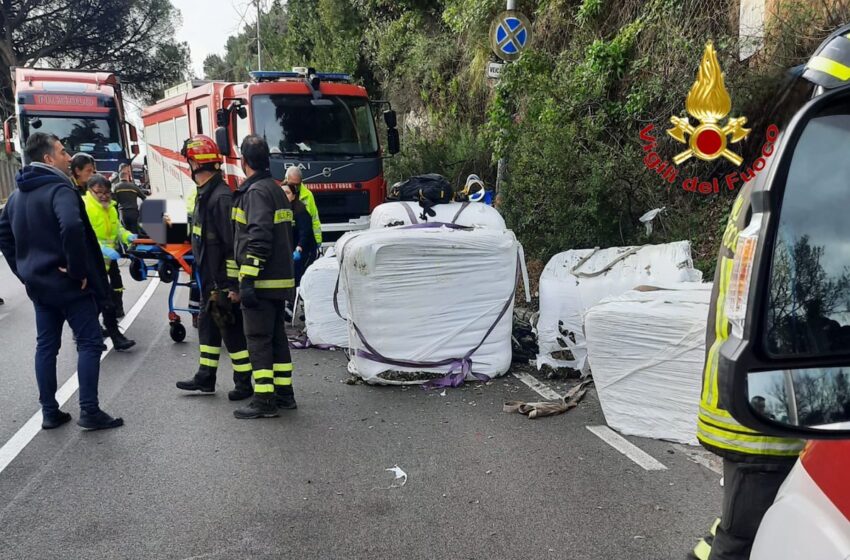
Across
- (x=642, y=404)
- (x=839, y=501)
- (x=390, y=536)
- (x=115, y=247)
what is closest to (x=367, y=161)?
(x=115, y=247)

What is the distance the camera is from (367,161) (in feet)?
35.8

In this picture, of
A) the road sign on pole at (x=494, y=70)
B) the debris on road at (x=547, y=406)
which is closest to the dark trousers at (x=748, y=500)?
the debris on road at (x=547, y=406)

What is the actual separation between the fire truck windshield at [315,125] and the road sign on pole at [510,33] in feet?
10.6

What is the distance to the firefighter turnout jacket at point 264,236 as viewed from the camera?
480 centimetres

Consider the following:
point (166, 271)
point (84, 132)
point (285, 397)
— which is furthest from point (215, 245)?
point (84, 132)

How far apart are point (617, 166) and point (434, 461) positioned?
17.8 feet

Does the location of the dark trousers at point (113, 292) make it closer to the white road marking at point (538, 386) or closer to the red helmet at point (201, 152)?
the red helmet at point (201, 152)

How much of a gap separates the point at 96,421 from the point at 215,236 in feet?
4.91

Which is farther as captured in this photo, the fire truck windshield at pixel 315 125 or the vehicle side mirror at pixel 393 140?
the vehicle side mirror at pixel 393 140

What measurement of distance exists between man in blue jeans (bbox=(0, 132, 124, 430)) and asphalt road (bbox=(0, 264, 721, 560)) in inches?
12.7

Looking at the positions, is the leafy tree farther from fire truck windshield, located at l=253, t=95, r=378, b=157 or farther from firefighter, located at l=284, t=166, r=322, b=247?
firefighter, located at l=284, t=166, r=322, b=247

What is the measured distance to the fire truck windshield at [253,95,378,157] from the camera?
412 inches

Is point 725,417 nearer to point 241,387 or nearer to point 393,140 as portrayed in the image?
point 241,387

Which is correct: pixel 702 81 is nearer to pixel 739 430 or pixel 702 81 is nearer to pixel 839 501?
pixel 739 430
